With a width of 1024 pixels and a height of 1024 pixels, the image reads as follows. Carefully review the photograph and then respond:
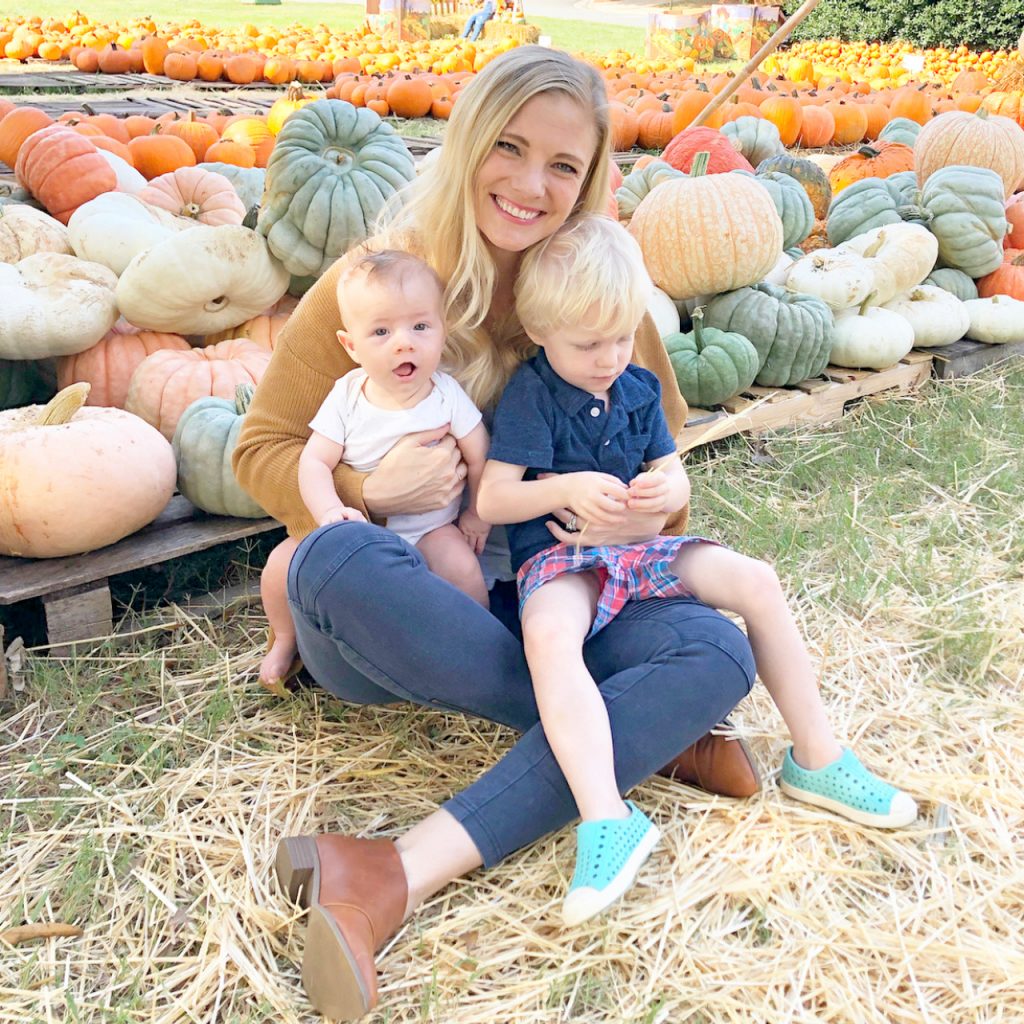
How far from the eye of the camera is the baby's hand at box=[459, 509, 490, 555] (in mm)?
2150

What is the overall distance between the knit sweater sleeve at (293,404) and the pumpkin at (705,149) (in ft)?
9.77

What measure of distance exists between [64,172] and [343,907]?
123 inches

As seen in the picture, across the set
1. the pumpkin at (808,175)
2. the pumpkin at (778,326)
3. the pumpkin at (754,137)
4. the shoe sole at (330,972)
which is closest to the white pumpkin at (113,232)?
the pumpkin at (778,326)

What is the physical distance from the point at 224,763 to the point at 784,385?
2634 mm

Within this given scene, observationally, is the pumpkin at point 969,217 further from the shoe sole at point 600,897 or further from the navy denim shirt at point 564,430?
the shoe sole at point 600,897

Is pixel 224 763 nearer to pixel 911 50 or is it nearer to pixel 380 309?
pixel 380 309

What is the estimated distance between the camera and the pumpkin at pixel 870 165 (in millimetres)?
5688

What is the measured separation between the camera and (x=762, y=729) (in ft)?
7.10

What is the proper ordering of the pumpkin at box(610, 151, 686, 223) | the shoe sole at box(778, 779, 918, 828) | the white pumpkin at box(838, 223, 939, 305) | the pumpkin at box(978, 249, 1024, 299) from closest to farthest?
the shoe sole at box(778, 779, 918, 828) → the white pumpkin at box(838, 223, 939, 305) → the pumpkin at box(610, 151, 686, 223) → the pumpkin at box(978, 249, 1024, 299)

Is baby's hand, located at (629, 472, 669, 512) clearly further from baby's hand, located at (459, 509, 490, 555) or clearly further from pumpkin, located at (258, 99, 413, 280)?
pumpkin, located at (258, 99, 413, 280)

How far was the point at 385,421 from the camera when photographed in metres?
2.05

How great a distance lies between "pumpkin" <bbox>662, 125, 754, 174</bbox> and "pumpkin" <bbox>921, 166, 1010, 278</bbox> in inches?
33.9

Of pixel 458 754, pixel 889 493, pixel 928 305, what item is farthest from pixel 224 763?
pixel 928 305

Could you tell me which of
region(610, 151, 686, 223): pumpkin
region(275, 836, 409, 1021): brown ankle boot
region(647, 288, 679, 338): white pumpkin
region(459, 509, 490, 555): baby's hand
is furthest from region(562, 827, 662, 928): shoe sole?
region(610, 151, 686, 223): pumpkin
